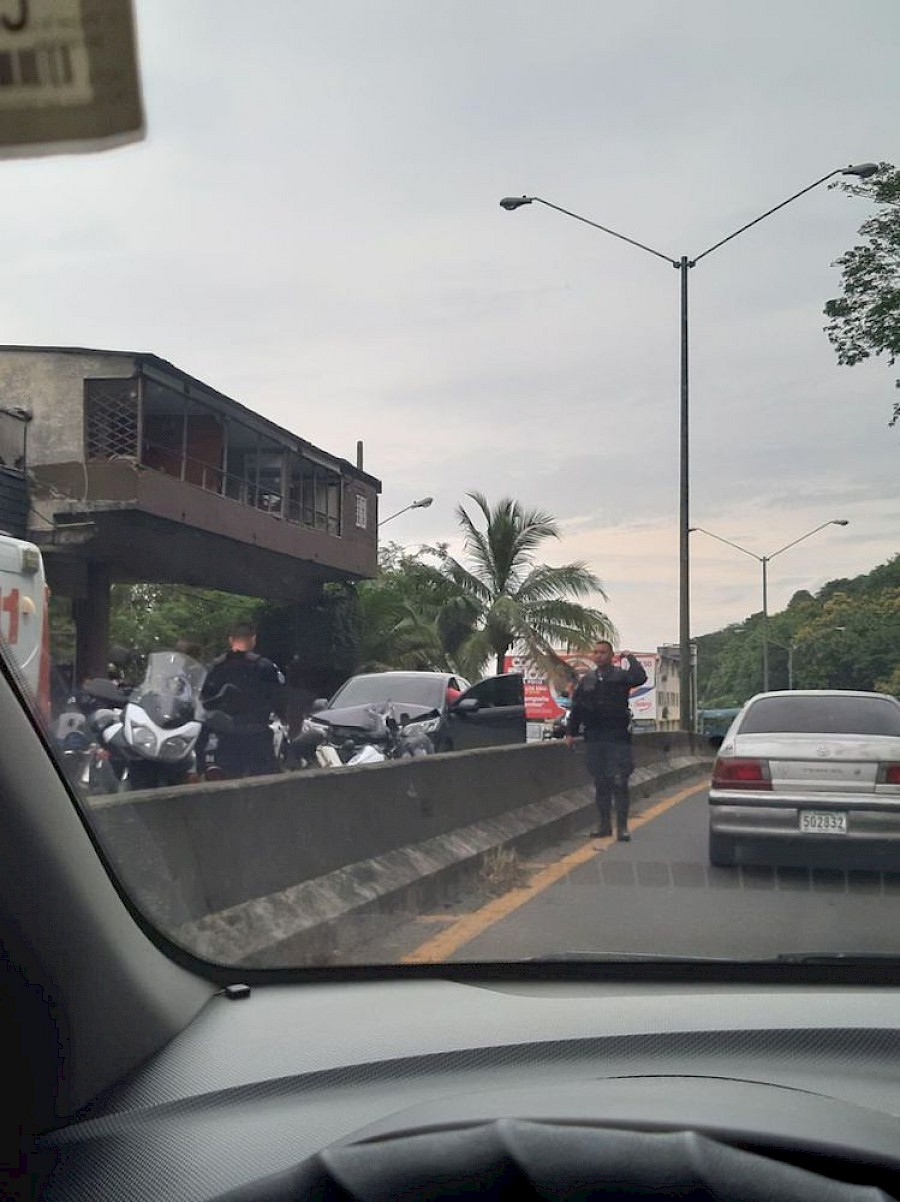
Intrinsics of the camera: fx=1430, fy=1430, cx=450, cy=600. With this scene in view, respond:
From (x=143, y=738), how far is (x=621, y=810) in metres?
2.80

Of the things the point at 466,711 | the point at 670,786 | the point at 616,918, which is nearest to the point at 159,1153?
the point at 616,918

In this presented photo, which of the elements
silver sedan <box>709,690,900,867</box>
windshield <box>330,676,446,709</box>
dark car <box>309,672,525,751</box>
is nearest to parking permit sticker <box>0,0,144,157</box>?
silver sedan <box>709,690,900,867</box>

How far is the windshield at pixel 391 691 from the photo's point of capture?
246 inches

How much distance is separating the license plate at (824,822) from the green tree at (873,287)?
2038mm

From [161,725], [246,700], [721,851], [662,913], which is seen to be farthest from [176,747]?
[721,851]

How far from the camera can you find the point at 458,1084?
8.41 feet

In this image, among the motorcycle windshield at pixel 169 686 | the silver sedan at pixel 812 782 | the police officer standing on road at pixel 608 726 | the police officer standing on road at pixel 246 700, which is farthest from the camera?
the police officer standing on road at pixel 608 726

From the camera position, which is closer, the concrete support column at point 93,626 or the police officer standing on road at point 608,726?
the concrete support column at point 93,626

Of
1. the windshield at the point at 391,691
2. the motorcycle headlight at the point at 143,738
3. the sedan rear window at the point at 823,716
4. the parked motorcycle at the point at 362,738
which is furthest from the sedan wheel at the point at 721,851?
the motorcycle headlight at the point at 143,738

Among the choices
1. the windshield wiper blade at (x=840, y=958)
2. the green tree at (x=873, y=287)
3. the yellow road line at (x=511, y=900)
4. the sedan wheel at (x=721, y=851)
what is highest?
the green tree at (x=873, y=287)

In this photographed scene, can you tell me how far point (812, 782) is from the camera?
232 inches

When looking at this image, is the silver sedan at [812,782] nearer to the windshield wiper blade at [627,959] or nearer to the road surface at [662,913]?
the road surface at [662,913]

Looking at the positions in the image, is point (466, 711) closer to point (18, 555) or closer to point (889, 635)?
point (889, 635)

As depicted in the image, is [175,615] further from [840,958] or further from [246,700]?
[840,958]
